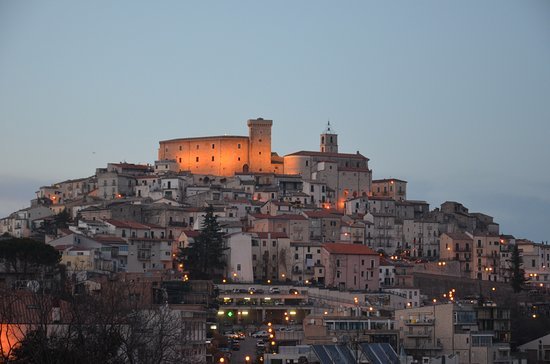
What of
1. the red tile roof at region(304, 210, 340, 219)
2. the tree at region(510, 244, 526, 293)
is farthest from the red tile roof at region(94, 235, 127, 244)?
the tree at region(510, 244, 526, 293)

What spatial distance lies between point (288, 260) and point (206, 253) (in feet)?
18.3

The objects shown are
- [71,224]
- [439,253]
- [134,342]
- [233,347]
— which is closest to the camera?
[134,342]

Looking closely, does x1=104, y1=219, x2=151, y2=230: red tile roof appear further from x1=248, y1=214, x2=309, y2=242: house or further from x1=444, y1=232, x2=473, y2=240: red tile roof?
x1=444, y1=232, x2=473, y2=240: red tile roof

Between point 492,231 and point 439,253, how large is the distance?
8846 millimetres

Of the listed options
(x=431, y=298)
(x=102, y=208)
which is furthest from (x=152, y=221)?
(x=431, y=298)

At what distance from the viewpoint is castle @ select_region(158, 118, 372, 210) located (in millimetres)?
102375

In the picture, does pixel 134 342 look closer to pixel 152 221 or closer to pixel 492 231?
pixel 152 221

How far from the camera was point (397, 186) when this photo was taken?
10588cm

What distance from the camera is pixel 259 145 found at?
10762cm

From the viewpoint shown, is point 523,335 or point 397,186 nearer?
point 523,335

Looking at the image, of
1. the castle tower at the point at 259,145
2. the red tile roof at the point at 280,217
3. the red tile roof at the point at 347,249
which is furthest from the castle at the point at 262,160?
the red tile roof at the point at 347,249

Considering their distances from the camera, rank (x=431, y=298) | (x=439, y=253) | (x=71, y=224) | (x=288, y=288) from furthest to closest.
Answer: (x=439, y=253), (x=71, y=224), (x=431, y=298), (x=288, y=288)

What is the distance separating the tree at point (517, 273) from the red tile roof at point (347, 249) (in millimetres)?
9257

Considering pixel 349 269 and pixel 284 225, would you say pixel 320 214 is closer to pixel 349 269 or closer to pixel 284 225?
pixel 284 225
